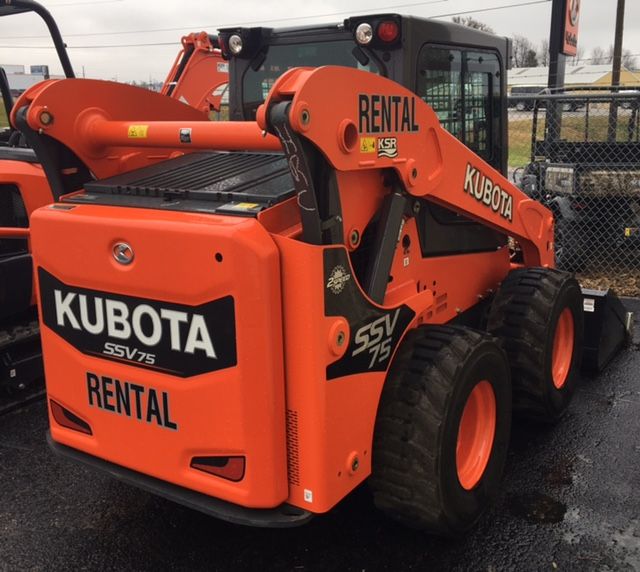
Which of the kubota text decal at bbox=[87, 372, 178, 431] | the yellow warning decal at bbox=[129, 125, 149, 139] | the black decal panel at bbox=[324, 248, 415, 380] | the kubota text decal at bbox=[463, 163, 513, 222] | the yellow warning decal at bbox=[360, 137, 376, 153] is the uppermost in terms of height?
the yellow warning decal at bbox=[129, 125, 149, 139]

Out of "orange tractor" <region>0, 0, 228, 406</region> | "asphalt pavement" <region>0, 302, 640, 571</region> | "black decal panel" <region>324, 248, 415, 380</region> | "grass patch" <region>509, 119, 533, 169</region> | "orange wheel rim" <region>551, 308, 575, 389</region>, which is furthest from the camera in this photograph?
"grass patch" <region>509, 119, 533, 169</region>

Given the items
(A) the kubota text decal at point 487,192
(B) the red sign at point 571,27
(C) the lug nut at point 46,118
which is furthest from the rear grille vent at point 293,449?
(B) the red sign at point 571,27

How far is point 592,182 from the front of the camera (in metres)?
7.57

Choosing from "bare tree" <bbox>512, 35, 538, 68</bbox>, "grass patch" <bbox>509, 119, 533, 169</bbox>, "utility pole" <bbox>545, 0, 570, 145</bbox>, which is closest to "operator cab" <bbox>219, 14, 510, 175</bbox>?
"utility pole" <bbox>545, 0, 570, 145</bbox>

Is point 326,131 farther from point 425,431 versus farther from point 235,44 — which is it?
point 235,44

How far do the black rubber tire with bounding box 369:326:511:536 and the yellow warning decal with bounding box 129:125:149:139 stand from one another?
1.47 m

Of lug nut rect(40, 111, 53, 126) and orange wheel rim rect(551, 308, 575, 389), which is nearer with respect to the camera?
lug nut rect(40, 111, 53, 126)

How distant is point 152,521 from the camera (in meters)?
3.43

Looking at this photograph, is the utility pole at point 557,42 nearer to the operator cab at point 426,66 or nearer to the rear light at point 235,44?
the operator cab at point 426,66

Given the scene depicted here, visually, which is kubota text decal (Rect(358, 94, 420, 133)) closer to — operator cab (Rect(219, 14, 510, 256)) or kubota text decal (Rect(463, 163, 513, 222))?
operator cab (Rect(219, 14, 510, 256))

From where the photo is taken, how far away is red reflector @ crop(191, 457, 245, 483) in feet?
8.59

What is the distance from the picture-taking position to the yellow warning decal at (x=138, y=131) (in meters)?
2.98

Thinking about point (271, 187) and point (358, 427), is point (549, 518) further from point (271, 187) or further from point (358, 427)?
point (271, 187)

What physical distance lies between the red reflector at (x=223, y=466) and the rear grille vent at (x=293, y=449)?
181 mm
